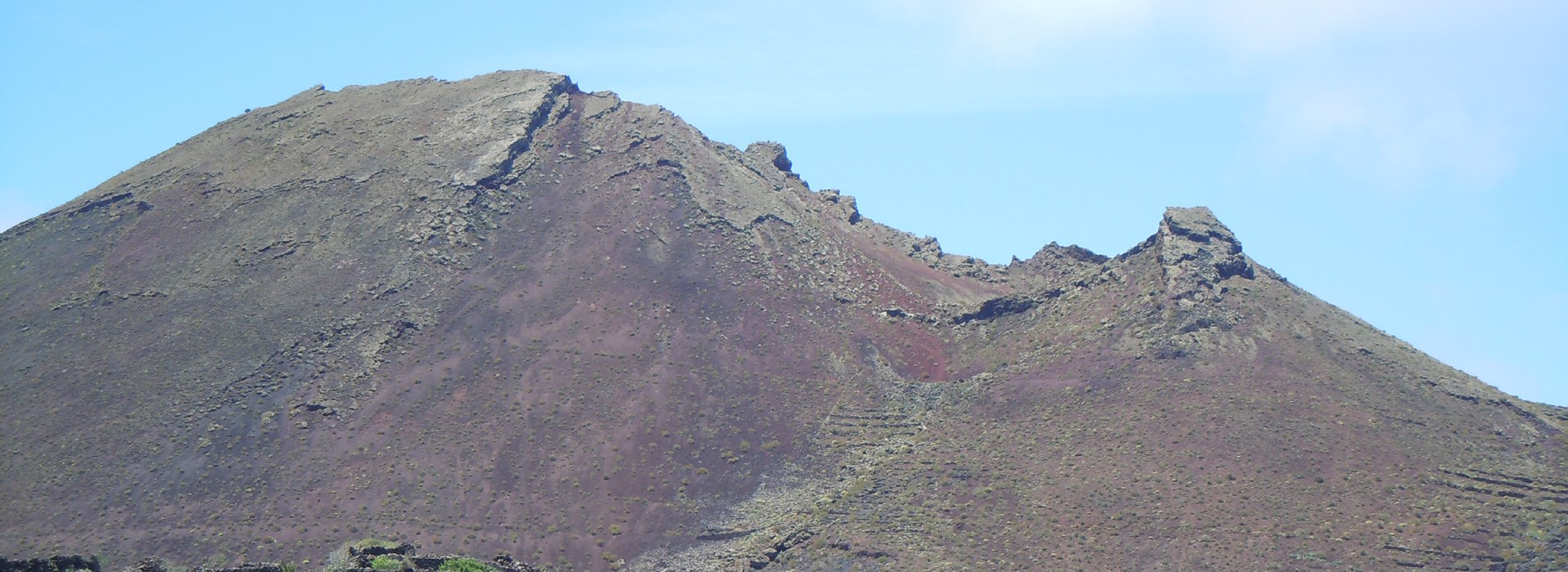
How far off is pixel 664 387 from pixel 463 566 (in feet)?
121

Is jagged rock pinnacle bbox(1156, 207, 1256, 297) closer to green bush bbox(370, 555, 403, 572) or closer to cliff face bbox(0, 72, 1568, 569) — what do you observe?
cliff face bbox(0, 72, 1568, 569)

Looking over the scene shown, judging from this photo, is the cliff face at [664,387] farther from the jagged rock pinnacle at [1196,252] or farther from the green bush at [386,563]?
the green bush at [386,563]

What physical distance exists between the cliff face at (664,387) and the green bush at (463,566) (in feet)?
75.4

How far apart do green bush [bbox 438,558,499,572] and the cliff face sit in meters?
23.0

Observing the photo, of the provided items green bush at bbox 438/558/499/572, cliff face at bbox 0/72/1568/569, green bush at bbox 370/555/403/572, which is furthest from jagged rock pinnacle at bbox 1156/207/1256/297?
green bush at bbox 370/555/403/572

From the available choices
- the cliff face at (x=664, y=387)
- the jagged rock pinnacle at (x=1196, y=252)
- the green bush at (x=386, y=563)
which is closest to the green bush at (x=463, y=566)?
the green bush at (x=386, y=563)

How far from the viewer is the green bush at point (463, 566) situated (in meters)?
52.0

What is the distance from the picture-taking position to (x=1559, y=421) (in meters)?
81.9

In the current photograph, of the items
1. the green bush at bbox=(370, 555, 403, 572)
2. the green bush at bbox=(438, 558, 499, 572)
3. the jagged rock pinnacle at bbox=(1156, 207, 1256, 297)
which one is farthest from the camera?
the jagged rock pinnacle at bbox=(1156, 207, 1256, 297)

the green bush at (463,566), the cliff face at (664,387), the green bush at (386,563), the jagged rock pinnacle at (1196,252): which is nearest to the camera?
the green bush at (386,563)

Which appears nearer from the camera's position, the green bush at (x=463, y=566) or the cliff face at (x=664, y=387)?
the green bush at (x=463, y=566)

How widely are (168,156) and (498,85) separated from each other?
871 inches

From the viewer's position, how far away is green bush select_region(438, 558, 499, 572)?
52031 millimetres

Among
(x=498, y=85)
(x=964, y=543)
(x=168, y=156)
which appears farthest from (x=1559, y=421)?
(x=168, y=156)
